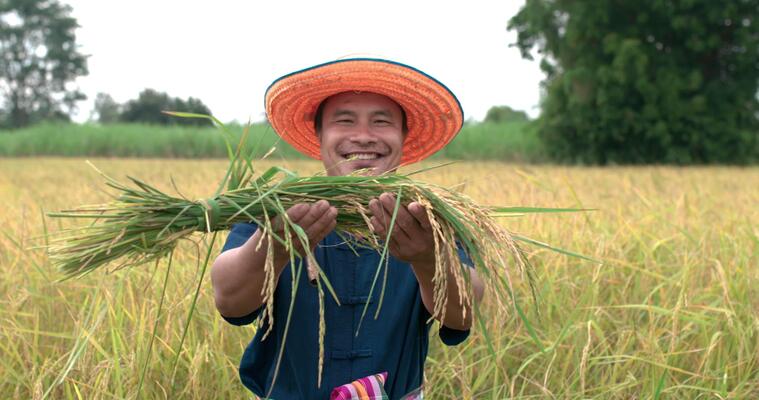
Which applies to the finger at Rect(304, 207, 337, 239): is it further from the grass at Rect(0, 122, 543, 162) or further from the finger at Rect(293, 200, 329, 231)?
the grass at Rect(0, 122, 543, 162)

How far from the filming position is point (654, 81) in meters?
14.0

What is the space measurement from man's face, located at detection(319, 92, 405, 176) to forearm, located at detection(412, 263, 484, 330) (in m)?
0.26

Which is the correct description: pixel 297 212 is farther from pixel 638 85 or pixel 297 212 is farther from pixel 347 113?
pixel 638 85

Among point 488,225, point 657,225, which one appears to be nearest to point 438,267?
point 488,225

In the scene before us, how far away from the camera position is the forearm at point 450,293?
53.2 inches

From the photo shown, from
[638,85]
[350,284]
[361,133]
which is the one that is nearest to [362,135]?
[361,133]

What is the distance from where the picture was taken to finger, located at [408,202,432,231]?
1.19 m

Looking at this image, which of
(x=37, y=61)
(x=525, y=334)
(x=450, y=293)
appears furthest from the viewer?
(x=37, y=61)

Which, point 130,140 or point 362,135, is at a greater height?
point 130,140

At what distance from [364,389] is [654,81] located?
14.0m

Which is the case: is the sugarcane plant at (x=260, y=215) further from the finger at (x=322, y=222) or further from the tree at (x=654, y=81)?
the tree at (x=654, y=81)

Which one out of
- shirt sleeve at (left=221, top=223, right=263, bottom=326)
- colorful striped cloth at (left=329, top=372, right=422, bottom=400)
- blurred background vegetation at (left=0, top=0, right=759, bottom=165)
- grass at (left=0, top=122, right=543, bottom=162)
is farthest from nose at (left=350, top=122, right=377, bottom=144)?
grass at (left=0, top=122, right=543, bottom=162)

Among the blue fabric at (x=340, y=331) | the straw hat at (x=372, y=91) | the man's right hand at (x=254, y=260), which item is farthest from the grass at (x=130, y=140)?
the man's right hand at (x=254, y=260)

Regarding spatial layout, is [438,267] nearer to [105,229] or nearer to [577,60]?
[105,229]
